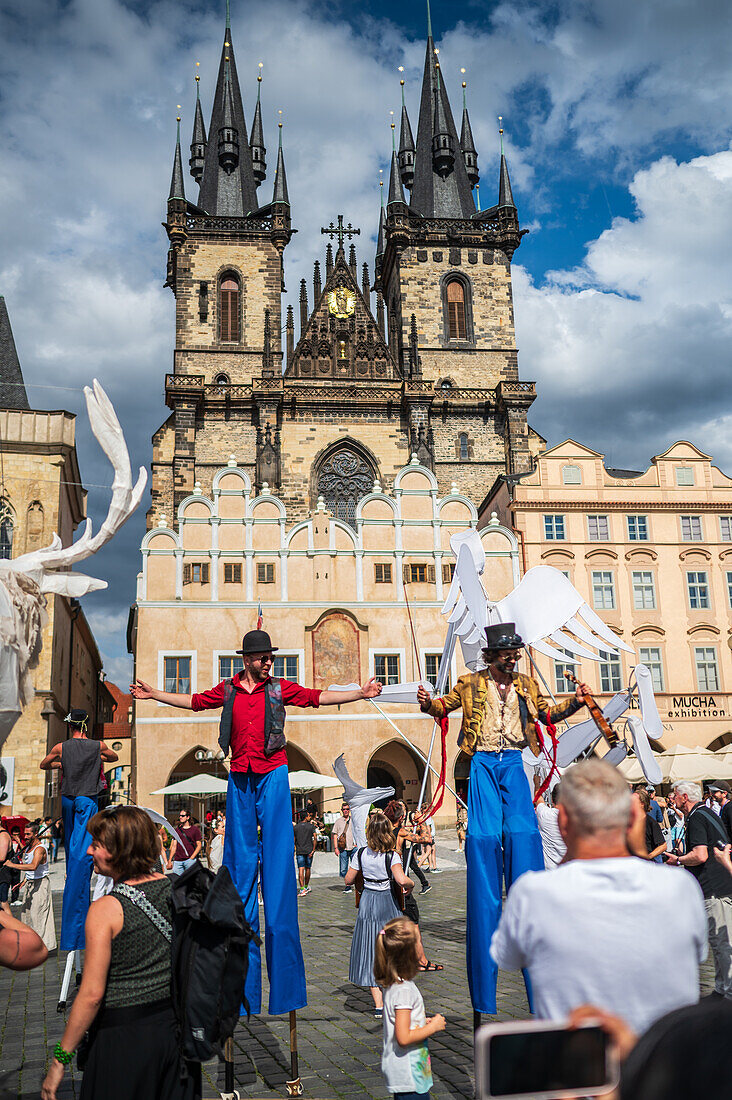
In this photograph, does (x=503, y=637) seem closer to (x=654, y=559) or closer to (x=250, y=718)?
(x=250, y=718)

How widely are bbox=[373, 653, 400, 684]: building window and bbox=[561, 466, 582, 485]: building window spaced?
346 inches

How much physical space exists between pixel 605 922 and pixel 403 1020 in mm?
1983

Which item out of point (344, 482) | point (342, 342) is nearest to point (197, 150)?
point (342, 342)

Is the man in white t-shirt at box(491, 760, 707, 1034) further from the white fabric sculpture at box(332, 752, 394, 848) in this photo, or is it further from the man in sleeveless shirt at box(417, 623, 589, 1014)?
the white fabric sculpture at box(332, 752, 394, 848)

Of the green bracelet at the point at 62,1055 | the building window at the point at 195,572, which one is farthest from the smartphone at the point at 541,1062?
the building window at the point at 195,572

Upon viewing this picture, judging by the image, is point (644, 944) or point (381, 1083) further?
point (381, 1083)

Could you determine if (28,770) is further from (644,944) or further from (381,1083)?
(644,944)

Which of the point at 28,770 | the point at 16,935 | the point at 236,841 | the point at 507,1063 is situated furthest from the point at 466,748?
the point at 28,770

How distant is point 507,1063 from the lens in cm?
144

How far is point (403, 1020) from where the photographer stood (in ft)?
12.4

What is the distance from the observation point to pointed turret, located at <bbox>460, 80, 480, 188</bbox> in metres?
48.4

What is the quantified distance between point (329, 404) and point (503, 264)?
39.4 feet

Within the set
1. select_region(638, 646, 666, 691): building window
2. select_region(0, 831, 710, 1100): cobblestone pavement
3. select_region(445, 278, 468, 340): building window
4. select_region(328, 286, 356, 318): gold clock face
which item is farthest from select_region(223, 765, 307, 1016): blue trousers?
select_region(445, 278, 468, 340): building window

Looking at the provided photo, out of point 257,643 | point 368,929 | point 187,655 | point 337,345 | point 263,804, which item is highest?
point 337,345
